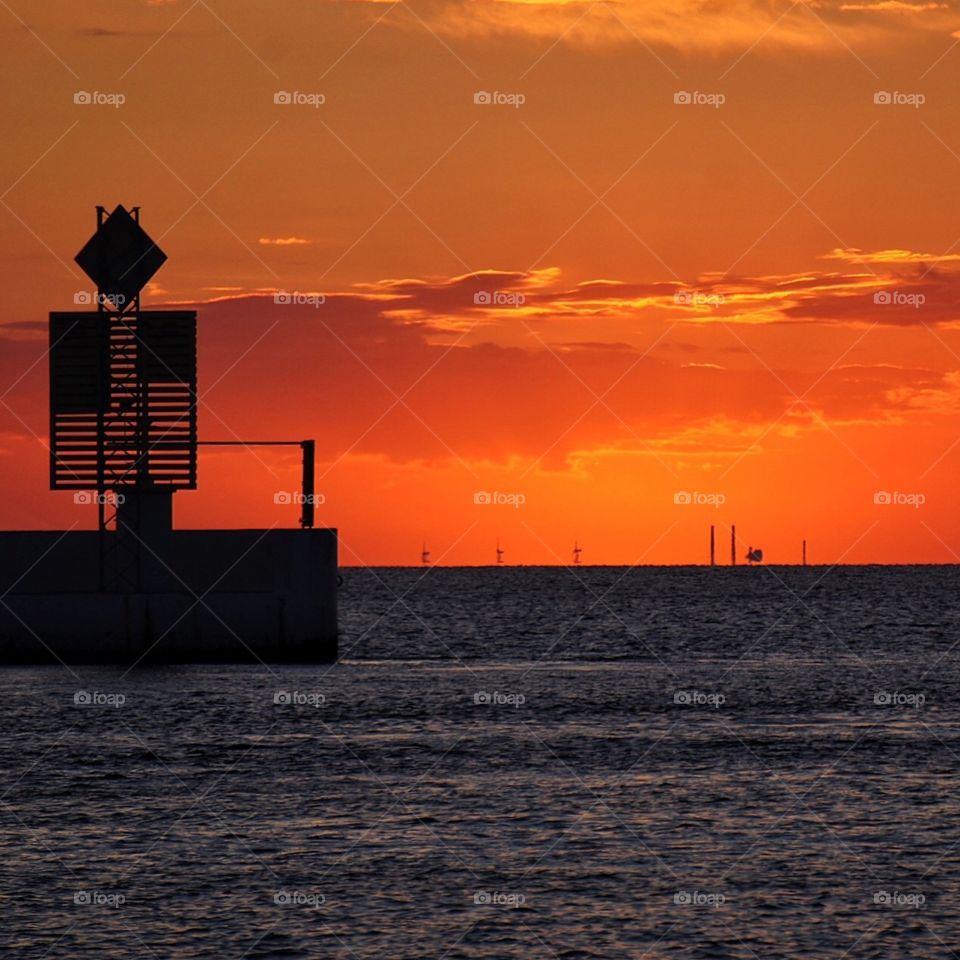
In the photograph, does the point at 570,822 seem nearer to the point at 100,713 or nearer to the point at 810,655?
the point at 100,713

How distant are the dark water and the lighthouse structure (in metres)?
1.58

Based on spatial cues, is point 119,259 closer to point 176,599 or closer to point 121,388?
point 121,388

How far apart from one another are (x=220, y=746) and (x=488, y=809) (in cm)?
1215

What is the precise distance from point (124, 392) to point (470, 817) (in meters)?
36.4

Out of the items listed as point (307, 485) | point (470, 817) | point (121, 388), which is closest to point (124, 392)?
point (121, 388)

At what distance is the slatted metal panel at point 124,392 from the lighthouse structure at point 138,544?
2.1 inches

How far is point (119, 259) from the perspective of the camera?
225 ft

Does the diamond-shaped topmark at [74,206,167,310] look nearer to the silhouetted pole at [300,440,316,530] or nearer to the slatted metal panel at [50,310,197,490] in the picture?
the slatted metal panel at [50,310,197,490]

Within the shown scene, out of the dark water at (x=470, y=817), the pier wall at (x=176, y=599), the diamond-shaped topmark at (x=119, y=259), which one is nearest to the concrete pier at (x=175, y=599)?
the pier wall at (x=176, y=599)

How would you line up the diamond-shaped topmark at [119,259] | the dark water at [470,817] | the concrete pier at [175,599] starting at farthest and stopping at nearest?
the diamond-shaped topmark at [119,259] → the concrete pier at [175,599] → the dark water at [470,817]

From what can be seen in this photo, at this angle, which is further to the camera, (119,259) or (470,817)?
(119,259)

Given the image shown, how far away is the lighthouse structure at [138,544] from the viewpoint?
6412 centimetres

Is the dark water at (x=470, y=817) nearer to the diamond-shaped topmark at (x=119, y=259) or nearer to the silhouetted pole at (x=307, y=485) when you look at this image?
the silhouetted pole at (x=307, y=485)

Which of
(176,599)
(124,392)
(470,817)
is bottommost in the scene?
(470,817)
